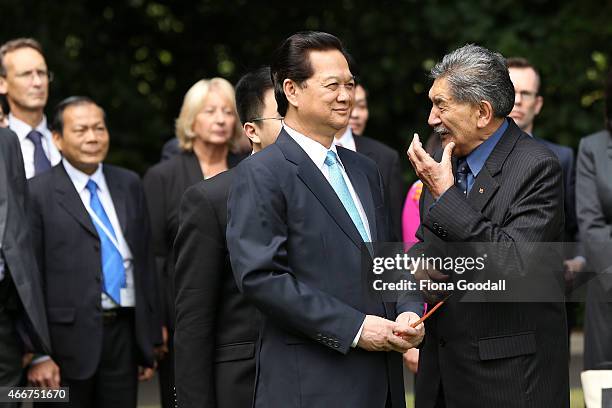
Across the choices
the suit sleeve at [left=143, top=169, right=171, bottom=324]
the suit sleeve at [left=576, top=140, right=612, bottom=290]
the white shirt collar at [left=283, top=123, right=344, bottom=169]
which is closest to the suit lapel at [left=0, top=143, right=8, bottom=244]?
the suit sleeve at [left=143, top=169, right=171, bottom=324]

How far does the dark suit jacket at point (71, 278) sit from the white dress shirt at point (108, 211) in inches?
1.5

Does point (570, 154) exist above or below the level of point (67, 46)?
below

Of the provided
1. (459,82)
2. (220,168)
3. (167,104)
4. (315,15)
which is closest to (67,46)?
(167,104)

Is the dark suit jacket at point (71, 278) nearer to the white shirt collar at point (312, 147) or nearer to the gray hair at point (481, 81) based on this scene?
the white shirt collar at point (312, 147)

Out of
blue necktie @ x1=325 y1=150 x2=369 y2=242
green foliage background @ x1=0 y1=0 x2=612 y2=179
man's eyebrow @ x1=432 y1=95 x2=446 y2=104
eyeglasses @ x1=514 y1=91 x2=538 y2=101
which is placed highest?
green foliage background @ x1=0 y1=0 x2=612 y2=179

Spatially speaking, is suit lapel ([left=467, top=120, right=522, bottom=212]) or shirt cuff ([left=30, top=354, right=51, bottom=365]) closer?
suit lapel ([left=467, top=120, right=522, bottom=212])

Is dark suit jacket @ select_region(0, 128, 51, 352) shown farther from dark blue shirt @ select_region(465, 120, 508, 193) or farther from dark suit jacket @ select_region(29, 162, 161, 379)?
dark blue shirt @ select_region(465, 120, 508, 193)

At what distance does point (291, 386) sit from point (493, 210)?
1.02 m

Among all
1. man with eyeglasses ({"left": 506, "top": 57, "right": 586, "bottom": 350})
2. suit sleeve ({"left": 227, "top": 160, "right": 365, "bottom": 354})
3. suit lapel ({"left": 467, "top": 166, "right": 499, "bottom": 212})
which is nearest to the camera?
suit sleeve ({"left": 227, "top": 160, "right": 365, "bottom": 354})

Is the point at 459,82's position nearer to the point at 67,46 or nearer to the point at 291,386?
the point at 291,386

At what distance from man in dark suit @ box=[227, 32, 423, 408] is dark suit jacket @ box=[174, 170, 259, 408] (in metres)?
0.46

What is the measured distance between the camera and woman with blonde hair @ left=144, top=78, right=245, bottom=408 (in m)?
6.74

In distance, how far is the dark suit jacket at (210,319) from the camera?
4426 millimetres

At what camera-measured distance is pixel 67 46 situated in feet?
36.6
